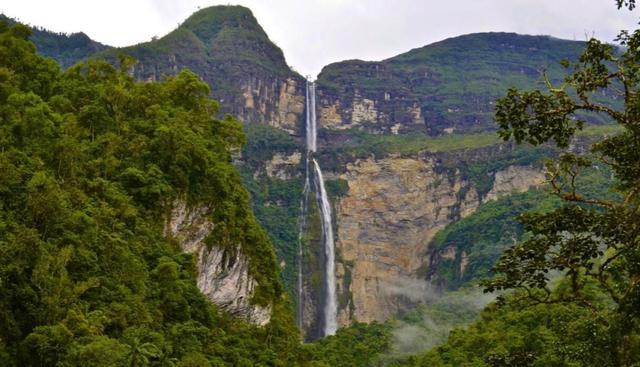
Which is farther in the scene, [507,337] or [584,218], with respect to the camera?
[507,337]

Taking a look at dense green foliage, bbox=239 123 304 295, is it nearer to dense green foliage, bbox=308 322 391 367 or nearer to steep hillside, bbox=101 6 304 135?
steep hillside, bbox=101 6 304 135

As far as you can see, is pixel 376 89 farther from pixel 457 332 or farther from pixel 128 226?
pixel 128 226

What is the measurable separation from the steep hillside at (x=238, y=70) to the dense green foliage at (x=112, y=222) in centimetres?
6619

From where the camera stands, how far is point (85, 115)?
27.0 metres

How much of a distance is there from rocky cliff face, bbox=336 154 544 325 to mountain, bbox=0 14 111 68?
50300mm

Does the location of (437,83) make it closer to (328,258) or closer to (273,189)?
(273,189)

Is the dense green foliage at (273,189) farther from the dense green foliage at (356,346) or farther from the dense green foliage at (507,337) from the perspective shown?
the dense green foliage at (507,337)

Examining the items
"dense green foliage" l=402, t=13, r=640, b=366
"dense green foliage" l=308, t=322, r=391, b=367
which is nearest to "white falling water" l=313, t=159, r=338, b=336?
"dense green foliage" l=308, t=322, r=391, b=367

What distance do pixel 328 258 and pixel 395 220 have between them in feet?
36.4

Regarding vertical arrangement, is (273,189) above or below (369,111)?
below

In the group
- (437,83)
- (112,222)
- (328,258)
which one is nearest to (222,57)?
(328,258)

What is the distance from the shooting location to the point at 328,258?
84.9 metres

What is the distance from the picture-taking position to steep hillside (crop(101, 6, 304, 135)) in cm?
9931

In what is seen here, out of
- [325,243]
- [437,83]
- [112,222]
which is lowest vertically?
[325,243]
